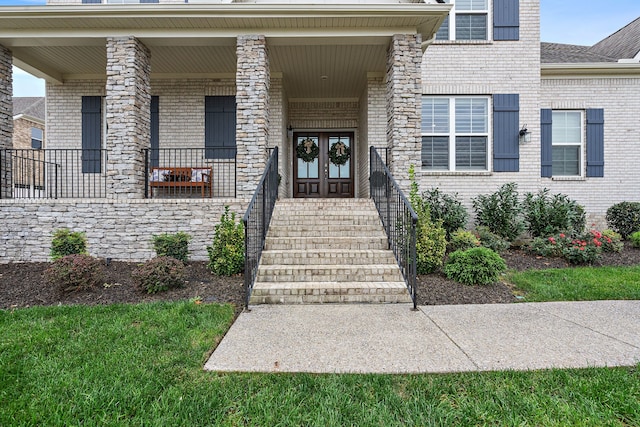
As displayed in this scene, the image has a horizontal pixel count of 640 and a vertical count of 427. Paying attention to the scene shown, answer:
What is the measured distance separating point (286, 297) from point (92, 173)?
7.16 meters

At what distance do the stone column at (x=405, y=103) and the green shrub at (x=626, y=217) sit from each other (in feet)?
17.4

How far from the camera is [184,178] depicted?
8.44 m

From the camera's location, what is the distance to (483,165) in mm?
8492

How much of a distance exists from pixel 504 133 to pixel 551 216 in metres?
2.18

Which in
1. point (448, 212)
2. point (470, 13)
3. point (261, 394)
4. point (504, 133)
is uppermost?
point (470, 13)

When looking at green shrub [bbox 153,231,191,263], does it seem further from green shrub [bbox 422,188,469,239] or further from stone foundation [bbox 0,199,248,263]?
A: green shrub [bbox 422,188,469,239]

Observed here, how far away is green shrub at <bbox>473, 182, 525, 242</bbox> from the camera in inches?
295

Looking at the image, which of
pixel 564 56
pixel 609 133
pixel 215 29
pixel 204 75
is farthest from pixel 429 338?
pixel 564 56

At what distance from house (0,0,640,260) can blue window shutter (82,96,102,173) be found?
0.04 meters

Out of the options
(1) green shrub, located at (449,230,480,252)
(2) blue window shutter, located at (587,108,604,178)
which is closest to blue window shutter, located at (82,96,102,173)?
(1) green shrub, located at (449,230,480,252)

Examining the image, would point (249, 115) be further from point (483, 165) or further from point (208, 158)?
point (483, 165)

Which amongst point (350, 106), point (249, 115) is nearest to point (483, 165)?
point (350, 106)

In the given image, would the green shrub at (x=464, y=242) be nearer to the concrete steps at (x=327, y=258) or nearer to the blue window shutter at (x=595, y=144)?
the concrete steps at (x=327, y=258)

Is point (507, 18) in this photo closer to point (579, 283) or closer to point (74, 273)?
point (579, 283)
